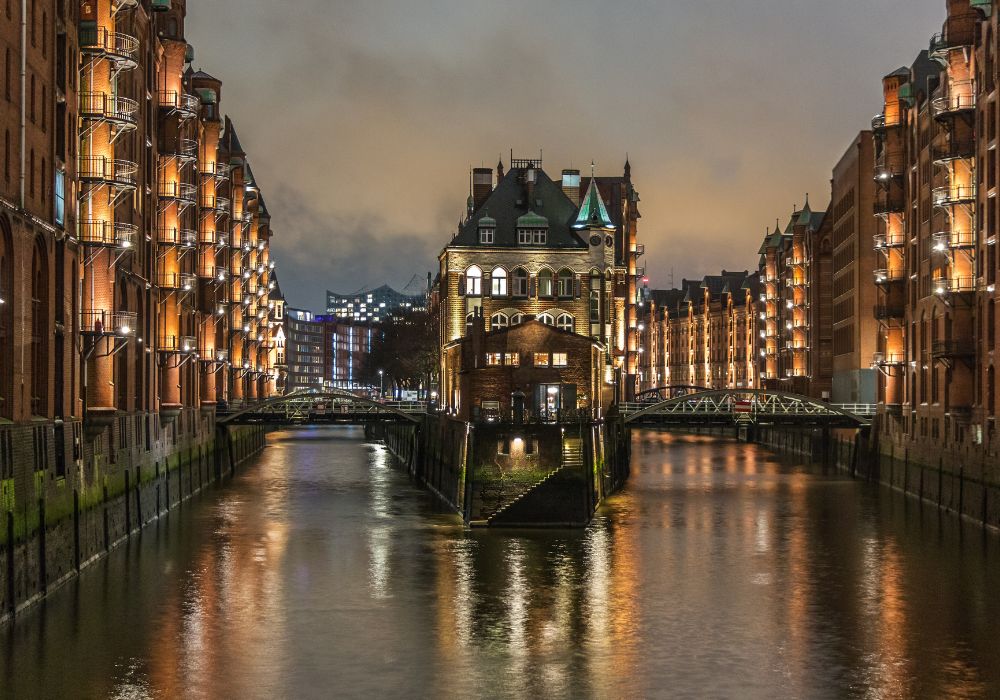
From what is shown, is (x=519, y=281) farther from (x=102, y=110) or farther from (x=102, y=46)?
(x=102, y=46)

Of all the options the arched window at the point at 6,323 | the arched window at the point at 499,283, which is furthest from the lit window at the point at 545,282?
the arched window at the point at 6,323

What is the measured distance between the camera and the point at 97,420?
49062mm

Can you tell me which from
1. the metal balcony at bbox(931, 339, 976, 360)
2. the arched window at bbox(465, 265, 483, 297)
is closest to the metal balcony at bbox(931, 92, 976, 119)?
the metal balcony at bbox(931, 339, 976, 360)

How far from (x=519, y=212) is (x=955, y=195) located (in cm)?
3951

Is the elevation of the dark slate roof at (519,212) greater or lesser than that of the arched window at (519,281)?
greater

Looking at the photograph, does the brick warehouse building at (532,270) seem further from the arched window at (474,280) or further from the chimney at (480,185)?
the chimney at (480,185)

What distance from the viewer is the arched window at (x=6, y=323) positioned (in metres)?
39.2

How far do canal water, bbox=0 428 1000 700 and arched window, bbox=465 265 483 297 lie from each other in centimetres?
2787

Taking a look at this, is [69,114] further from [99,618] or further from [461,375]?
[461,375]

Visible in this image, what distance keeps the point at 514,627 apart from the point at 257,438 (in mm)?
87664

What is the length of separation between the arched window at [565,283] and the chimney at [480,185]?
43.7ft

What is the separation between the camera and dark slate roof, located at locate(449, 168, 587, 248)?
318 ft

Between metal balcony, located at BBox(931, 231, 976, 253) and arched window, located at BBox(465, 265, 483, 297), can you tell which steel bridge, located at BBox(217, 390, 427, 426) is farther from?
metal balcony, located at BBox(931, 231, 976, 253)

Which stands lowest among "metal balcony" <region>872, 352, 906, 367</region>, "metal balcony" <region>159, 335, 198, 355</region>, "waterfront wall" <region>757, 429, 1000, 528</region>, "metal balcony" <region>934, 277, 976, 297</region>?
"waterfront wall" <region>757, 429, 1000, 528</region>
